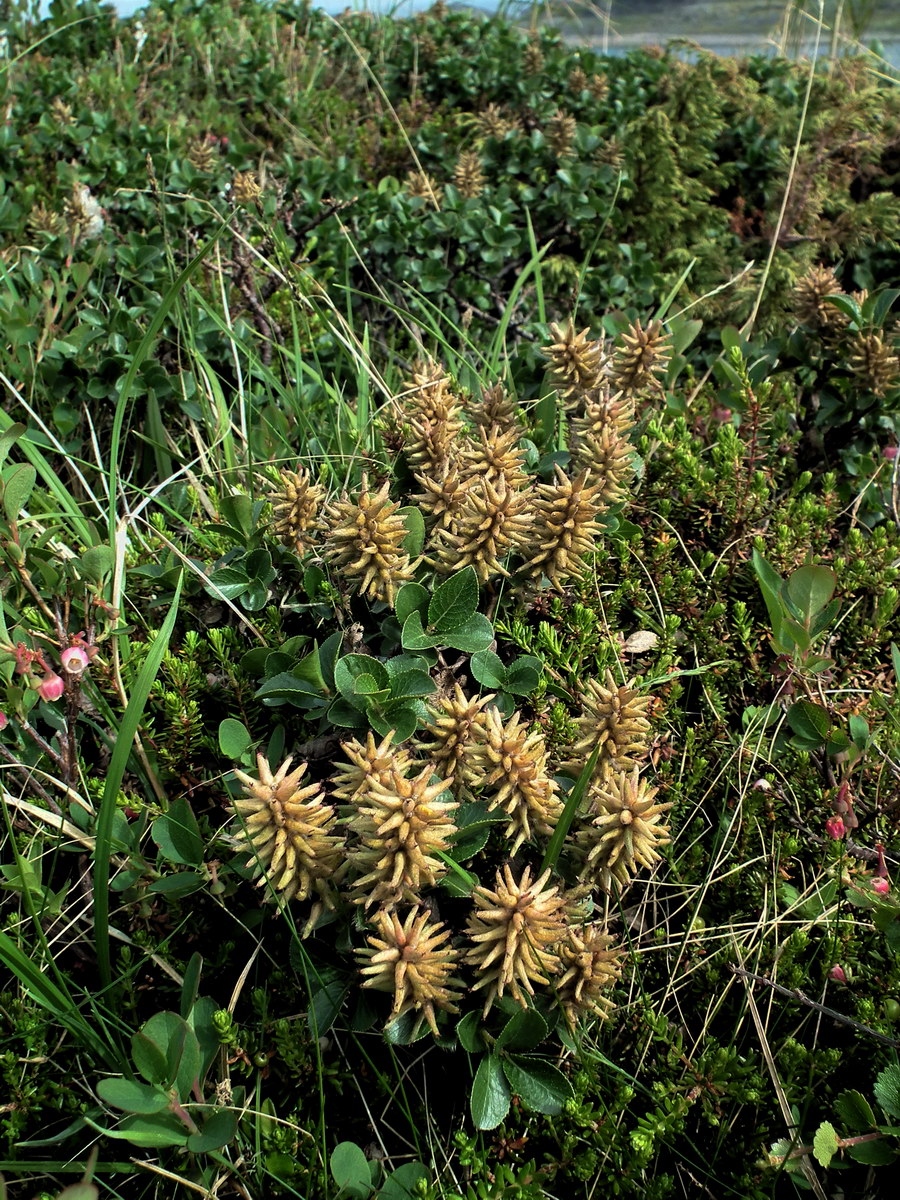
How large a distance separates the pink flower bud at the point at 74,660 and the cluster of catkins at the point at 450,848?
498mm

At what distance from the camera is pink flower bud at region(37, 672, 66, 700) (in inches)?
69.0

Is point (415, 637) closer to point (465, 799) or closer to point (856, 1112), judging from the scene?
point (465, 799)

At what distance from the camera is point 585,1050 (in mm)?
1641

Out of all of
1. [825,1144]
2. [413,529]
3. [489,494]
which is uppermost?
[489,494]

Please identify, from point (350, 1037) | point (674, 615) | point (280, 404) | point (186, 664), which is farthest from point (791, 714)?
point (280, 404)

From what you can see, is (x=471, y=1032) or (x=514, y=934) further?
(x=471, y=1032)

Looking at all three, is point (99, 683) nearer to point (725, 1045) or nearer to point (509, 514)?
point (509, 514)

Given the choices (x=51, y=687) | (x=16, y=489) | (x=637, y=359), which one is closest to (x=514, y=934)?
(x=51, y=687)

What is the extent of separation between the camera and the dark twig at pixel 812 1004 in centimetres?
160

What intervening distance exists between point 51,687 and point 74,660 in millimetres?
64

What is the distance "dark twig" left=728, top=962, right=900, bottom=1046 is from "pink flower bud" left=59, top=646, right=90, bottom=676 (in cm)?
132

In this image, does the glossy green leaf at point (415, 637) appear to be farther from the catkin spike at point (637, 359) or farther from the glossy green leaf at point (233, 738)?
the catkin spike at point (637, 359)

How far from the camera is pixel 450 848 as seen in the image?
1.50m

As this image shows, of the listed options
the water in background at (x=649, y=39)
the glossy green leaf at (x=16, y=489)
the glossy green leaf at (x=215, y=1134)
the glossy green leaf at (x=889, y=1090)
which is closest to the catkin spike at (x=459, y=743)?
the glossy green leaf at (x=215, y=1134)
